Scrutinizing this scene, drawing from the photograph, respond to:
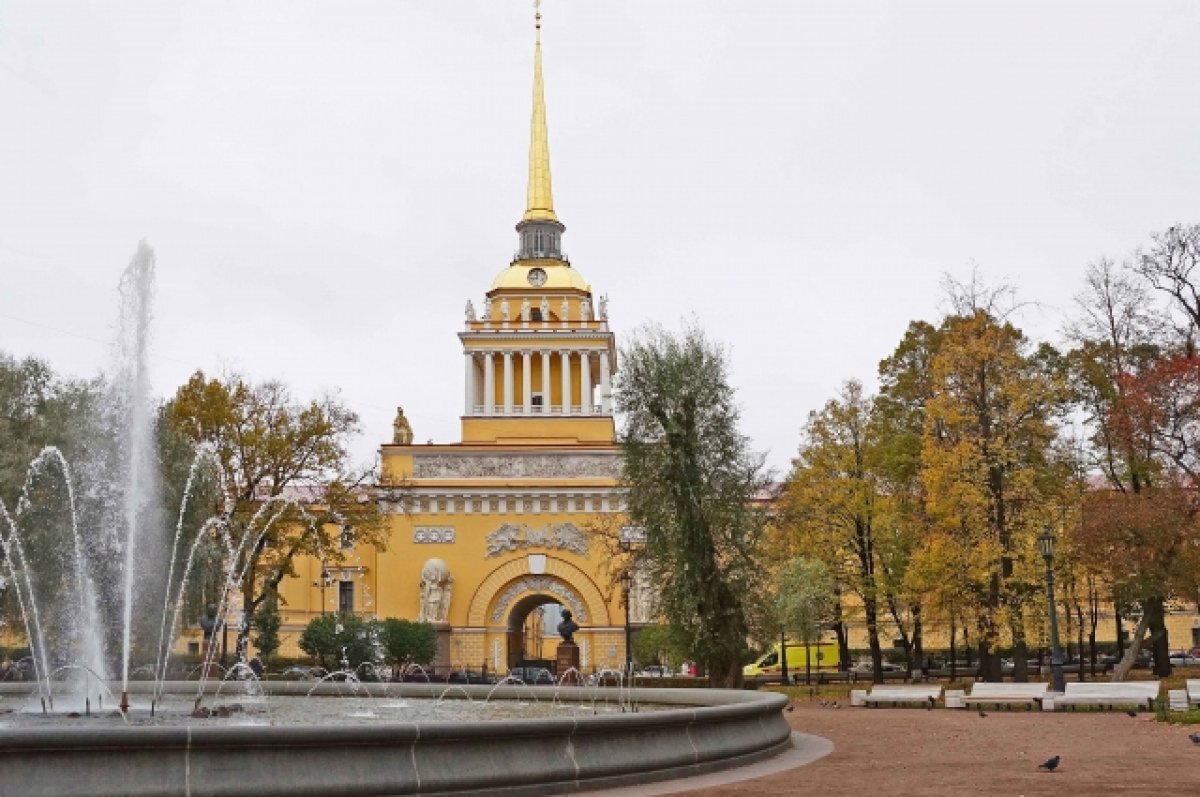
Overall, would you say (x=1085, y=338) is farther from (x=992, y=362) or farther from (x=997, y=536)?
(x=997, y=536)

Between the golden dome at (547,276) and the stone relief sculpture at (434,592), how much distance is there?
619 inches

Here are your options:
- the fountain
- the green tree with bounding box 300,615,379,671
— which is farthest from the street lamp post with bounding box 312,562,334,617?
the fountain

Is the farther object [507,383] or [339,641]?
[507,383]

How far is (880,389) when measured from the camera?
1489 inches

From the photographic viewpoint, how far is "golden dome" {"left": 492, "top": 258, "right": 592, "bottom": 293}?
186 feet

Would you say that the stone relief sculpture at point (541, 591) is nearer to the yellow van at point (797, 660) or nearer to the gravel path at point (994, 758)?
the yellow van at point (797, 660)

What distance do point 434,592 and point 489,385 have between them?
1208cm

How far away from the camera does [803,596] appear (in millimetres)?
34906

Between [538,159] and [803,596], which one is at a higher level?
[538,159]

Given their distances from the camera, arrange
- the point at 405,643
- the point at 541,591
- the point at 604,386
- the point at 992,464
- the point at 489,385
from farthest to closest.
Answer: the point at 604,386 → the point at 489,385 → the point at 541,591 → the point at 405,643 → the point at 992,464

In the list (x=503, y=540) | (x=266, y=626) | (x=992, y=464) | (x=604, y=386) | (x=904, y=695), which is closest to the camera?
(x=904, y=695)

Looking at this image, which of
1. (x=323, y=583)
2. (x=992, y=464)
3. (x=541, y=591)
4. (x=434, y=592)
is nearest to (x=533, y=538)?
(x=541, y=591)

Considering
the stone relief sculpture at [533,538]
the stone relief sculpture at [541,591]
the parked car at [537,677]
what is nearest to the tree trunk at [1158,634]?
the parked car at [537,677]

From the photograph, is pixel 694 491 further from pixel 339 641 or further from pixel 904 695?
pixel 339 641
